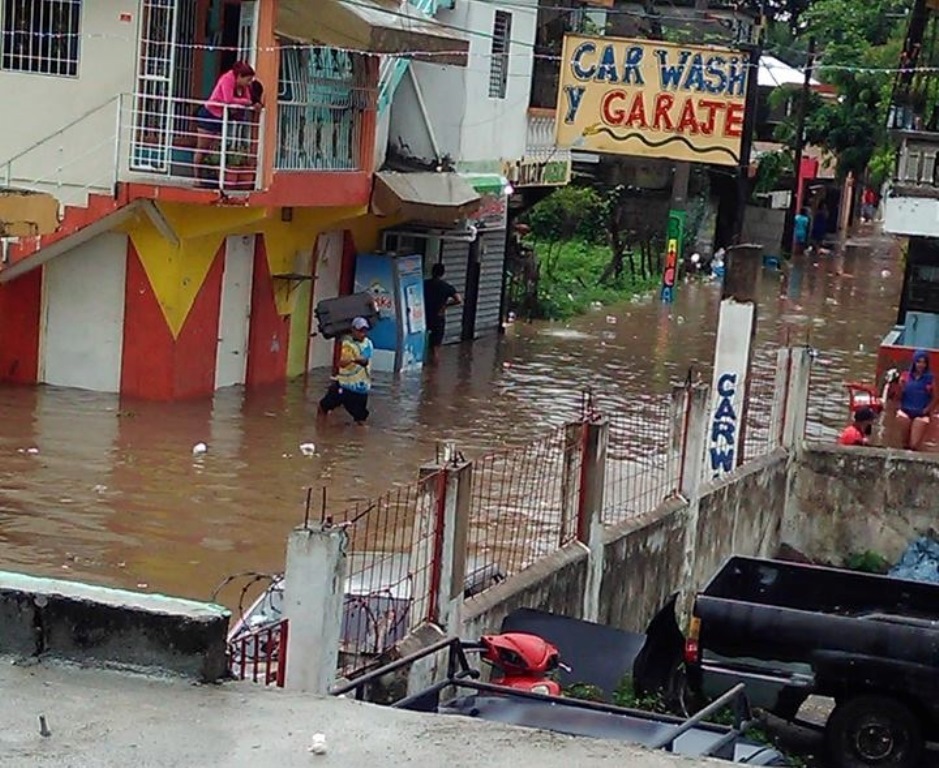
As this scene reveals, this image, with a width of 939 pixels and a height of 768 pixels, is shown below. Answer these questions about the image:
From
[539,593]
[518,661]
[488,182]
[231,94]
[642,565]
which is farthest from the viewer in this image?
[488,182]

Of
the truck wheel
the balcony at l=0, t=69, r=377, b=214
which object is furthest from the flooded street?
the truck wheel

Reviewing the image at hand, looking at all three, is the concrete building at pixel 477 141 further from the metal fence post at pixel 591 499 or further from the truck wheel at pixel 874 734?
the truck wheel at pixel 874 734

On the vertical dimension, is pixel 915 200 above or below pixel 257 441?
above

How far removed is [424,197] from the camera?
2255 cm

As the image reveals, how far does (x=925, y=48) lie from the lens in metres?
27.5

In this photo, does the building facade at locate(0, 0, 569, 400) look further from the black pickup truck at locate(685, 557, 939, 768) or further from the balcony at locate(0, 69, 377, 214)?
the black pickup truck at locate(685, 557, 939, 768)

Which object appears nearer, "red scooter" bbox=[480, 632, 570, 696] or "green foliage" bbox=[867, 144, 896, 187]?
"red scooter" bbox=[480, 632, 570, 696]

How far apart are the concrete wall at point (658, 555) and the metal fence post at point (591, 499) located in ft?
0.36

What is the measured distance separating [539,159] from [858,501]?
13.0m

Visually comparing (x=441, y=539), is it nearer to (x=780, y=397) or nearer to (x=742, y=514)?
(x=742, y=514)

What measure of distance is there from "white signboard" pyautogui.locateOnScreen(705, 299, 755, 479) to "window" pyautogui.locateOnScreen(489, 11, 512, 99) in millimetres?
10811

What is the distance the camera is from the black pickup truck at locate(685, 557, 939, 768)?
10.4 meters

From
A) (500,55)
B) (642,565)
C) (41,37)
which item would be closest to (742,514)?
(642,565)

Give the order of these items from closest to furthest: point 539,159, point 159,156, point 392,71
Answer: point 159,156
point 392,71
point 539,159
